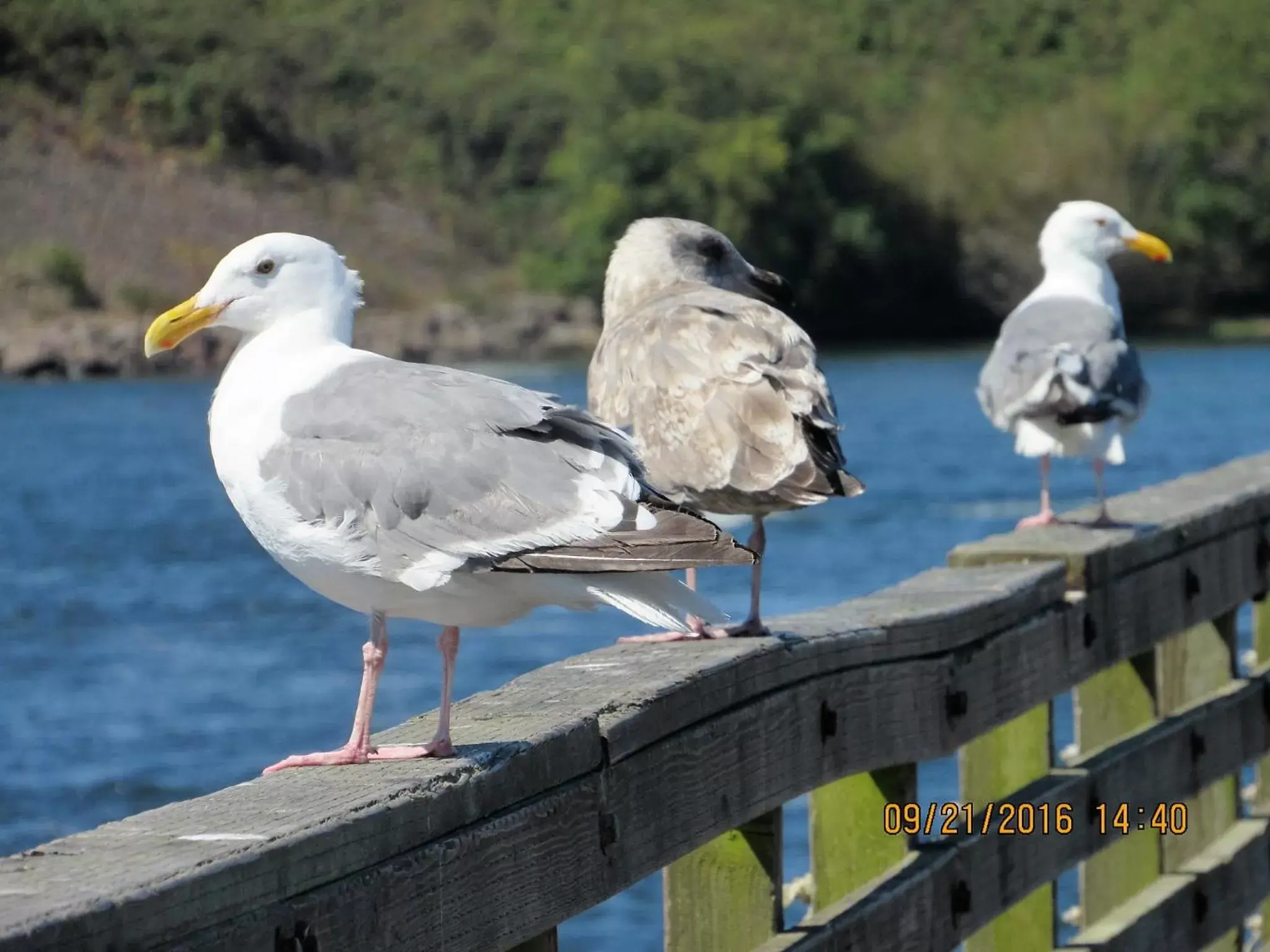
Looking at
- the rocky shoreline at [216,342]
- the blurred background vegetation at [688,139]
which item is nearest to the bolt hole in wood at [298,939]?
the rocky shoreline at [216,342]

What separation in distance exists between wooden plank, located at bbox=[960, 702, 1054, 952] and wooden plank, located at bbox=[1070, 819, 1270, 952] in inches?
3.0

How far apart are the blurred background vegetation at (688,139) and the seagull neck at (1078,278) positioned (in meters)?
47.6

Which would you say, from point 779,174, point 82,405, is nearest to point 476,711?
point 82,405

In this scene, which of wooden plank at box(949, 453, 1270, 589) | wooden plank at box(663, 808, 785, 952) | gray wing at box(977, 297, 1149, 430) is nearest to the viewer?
wooden plank at box(663, 808, 785, 952)

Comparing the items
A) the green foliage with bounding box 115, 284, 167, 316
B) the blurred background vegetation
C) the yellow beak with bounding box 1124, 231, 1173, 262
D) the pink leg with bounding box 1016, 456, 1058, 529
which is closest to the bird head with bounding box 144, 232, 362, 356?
the pink leg with bounding box 1016, 456, 1058, 529

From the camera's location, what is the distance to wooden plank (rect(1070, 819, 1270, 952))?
393 cm

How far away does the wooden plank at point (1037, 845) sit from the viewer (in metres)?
3.09

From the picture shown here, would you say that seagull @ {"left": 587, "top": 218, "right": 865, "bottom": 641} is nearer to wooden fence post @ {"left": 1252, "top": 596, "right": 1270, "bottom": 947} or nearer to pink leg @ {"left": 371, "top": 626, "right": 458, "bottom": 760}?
pink leg @ {"left": 371, "top": 626, "right": 458, "bottom": 760}

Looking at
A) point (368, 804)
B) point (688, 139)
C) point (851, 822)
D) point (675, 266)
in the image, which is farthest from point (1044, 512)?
point (688, 139)

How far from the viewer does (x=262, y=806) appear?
85.0 inches

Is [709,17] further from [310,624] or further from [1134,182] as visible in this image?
[310,624]

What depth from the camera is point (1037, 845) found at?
143 inches
